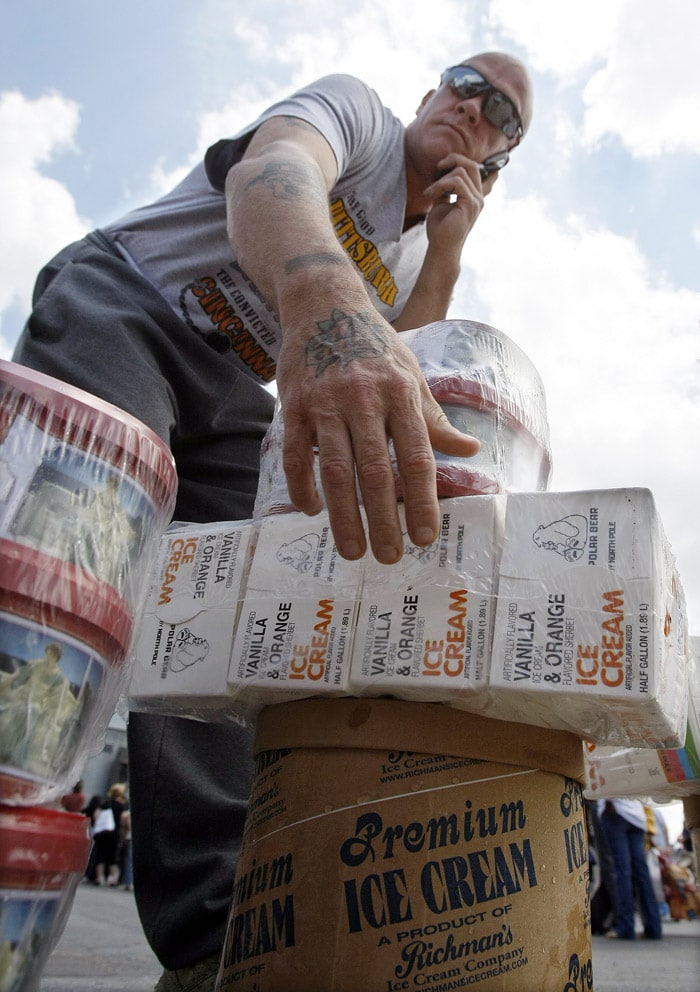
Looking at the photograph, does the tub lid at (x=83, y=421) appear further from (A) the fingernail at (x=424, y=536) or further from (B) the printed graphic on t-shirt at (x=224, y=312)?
(B) the printed graphic on t-shirt at (x=224, y=312)

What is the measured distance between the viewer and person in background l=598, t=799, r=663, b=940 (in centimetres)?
482

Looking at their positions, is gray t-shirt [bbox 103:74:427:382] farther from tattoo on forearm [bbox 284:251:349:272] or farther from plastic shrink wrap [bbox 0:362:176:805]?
plastic shrink wrap [bbox 0:362:176:805]

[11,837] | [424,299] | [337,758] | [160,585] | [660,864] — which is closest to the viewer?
[11,837]

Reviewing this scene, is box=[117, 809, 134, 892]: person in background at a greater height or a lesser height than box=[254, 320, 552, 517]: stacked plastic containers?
lesser

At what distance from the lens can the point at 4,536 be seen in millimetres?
775

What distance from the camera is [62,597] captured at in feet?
2.64

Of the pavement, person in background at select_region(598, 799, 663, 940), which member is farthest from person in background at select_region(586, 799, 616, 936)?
the pavement

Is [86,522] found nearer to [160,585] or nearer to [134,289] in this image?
[160,585]

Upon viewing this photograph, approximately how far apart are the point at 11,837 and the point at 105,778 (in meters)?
18.6

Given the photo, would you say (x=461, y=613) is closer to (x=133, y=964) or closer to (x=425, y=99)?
(x=425, y=99)

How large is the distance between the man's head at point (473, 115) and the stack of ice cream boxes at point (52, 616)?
4.19ft

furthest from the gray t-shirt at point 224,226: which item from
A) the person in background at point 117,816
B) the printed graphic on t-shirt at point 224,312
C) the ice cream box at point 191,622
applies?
the person in background at point 117,816

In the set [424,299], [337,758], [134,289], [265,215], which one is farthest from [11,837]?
[424,299]

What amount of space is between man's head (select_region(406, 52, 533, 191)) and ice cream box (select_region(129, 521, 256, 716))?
1163 millimetres
